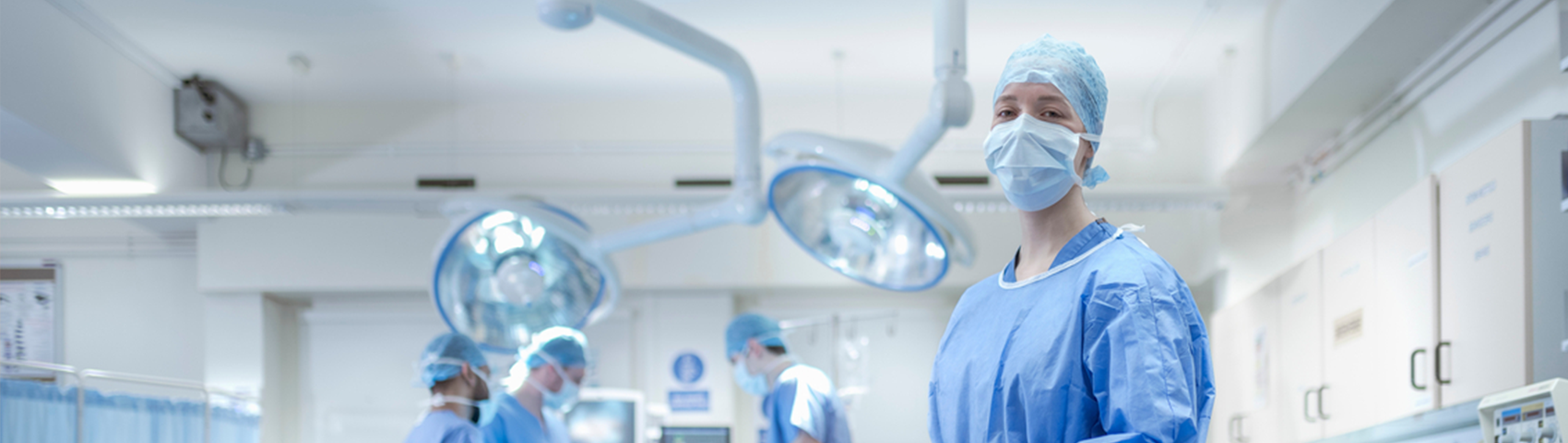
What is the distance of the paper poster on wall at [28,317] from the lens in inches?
136

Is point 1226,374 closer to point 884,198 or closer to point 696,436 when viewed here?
point 696,436

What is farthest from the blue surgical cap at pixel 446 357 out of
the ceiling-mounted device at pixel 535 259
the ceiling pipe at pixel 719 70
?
the ceiling pipe at pixel 719 70

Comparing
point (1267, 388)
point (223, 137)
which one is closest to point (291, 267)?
point (223, 137)

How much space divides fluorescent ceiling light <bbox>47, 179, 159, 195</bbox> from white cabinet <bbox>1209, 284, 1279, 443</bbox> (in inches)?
162

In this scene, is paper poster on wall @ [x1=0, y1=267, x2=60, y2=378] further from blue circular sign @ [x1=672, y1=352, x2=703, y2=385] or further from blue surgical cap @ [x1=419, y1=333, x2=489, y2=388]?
blue circular sign @ [x1=672, y1=352, x2=703, y2=385]

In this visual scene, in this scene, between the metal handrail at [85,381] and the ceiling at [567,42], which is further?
the ceiling at [567,42]

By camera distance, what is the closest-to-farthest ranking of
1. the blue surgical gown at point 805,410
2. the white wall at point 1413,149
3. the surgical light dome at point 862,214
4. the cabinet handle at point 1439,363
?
the surgical light dome at point 862,214 → the cabinet handle at point 1439,363 → the white wall at point 1413,149 → the blue surgical gown at point 805,410

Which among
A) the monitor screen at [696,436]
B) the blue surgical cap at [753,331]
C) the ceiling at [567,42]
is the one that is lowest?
the monitor screen at [696,436]

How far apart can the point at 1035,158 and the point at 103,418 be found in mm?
3929

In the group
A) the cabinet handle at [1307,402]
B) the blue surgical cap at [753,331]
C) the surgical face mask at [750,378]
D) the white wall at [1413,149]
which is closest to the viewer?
the white wall at [1413,149]

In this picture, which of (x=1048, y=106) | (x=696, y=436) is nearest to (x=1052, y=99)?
(x=1048, y=106)

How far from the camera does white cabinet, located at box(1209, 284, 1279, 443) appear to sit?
13.9 feet

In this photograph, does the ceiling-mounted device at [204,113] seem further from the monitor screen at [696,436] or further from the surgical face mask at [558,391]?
the monitor screen at [696,436]

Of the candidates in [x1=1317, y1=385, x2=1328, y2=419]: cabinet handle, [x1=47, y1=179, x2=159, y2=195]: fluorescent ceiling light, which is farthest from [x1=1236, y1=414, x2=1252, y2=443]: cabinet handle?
[x1=47, y1=179, x2=159, y2=195]: fluorescent ceiling light
